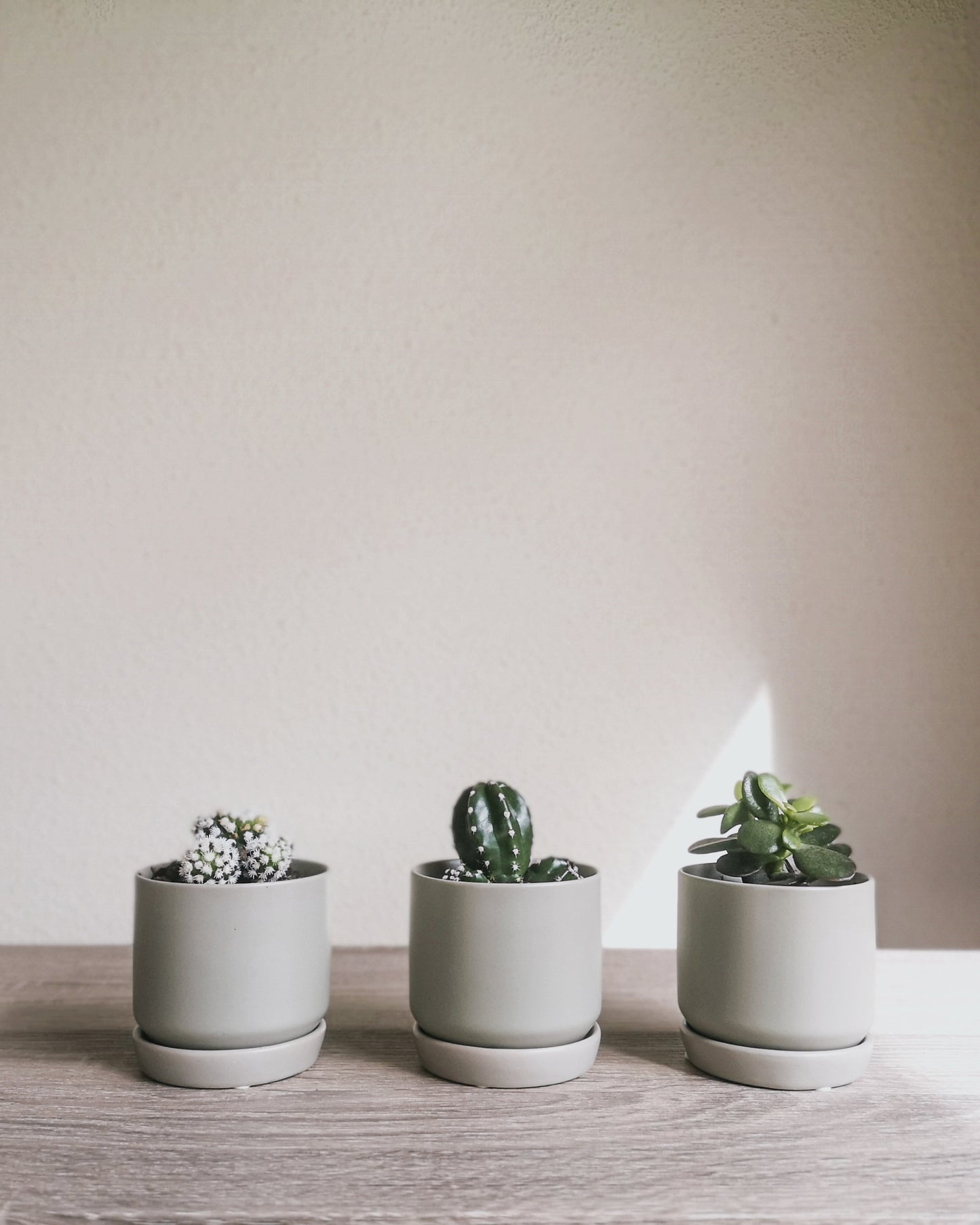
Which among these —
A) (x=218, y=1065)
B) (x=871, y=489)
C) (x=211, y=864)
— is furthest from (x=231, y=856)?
(x=871, y=489)

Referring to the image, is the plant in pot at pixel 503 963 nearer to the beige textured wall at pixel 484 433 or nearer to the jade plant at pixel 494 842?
the jade plant at pixel 494 842

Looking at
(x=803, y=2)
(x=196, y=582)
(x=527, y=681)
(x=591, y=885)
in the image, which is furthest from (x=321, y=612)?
(x=803, y=2)

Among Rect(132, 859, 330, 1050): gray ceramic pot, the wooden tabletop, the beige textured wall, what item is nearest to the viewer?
the wooden tabletop

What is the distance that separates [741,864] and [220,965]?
14.2 inches

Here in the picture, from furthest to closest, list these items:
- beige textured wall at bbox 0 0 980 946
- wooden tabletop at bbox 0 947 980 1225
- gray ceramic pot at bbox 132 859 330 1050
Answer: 1. beige textured wall at bbox 0 0 980 946
2. gray ceramic pot at bbox 132 859 330 1050
3. wooden tabletop at bbox 0 947 980 1225

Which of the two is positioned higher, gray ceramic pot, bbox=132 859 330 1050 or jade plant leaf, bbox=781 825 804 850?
jade plant leaf, bbox=781 825 804 850

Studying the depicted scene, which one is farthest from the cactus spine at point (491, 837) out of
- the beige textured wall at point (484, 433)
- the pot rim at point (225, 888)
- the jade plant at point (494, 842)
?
the beige textured wall at point (484, 433)

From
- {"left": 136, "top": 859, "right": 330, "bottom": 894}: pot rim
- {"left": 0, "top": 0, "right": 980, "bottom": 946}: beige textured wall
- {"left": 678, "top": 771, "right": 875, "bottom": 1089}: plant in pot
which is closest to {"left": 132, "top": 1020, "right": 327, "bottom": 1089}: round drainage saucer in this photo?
{"left": 136, "top": 859, "right": 330, "bottom": 894}: pot rim

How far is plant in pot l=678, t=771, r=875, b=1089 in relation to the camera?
2.07 feet

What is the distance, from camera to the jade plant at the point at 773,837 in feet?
2.17

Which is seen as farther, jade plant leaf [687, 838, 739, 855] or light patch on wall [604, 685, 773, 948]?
light patch on wall [604, 685, 773, 948]

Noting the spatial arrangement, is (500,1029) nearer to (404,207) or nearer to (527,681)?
(527,681)

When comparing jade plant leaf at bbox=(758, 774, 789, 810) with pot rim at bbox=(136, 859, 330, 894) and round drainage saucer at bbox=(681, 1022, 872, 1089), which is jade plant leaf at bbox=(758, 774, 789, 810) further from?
pot rim at bbox=(136, 859, 330, 894)

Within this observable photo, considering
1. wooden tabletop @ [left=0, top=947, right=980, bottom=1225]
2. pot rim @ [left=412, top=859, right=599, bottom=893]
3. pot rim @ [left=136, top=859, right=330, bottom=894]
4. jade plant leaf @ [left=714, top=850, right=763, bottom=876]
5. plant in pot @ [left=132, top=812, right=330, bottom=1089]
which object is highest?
jade plant leaf @ [left=714, top=850, right=763, bottom=876]
